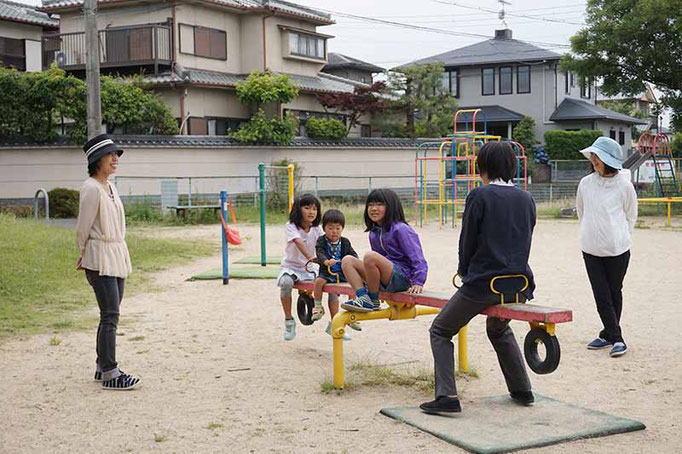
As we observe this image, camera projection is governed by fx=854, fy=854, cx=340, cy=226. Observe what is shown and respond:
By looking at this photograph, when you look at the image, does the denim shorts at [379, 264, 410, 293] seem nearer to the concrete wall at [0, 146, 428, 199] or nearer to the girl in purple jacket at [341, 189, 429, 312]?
the girl in purple jacket at [341, 189, 429, 312]

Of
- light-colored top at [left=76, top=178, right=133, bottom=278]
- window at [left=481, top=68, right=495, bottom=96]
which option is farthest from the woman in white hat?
window at [left=481, top=68, right=495, bottom=96]

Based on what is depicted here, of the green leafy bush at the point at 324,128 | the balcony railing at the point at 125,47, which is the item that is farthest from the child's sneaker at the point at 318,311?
the green leafy bush at the point at 324,128

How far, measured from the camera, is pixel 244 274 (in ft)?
38.1

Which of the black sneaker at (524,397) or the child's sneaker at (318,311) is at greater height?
the child's sneaker at (318,311)

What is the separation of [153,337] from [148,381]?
1.63 meters

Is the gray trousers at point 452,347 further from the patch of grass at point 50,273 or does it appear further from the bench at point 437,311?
the patch of grass at point 50,273

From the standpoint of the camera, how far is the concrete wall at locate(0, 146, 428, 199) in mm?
25219

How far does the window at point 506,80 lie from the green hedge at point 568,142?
525 centimetres

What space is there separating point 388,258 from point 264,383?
1221 mm

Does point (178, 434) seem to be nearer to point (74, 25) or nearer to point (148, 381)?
point (148, 381)

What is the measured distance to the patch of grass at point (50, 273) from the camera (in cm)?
853

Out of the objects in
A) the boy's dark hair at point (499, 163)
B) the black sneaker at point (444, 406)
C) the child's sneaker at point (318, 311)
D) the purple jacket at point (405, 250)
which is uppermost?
the boy's dark hair at point (499, 163)

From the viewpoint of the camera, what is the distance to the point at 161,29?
2977 cm

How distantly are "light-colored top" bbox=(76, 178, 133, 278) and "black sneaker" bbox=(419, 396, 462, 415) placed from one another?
2.37 metres
